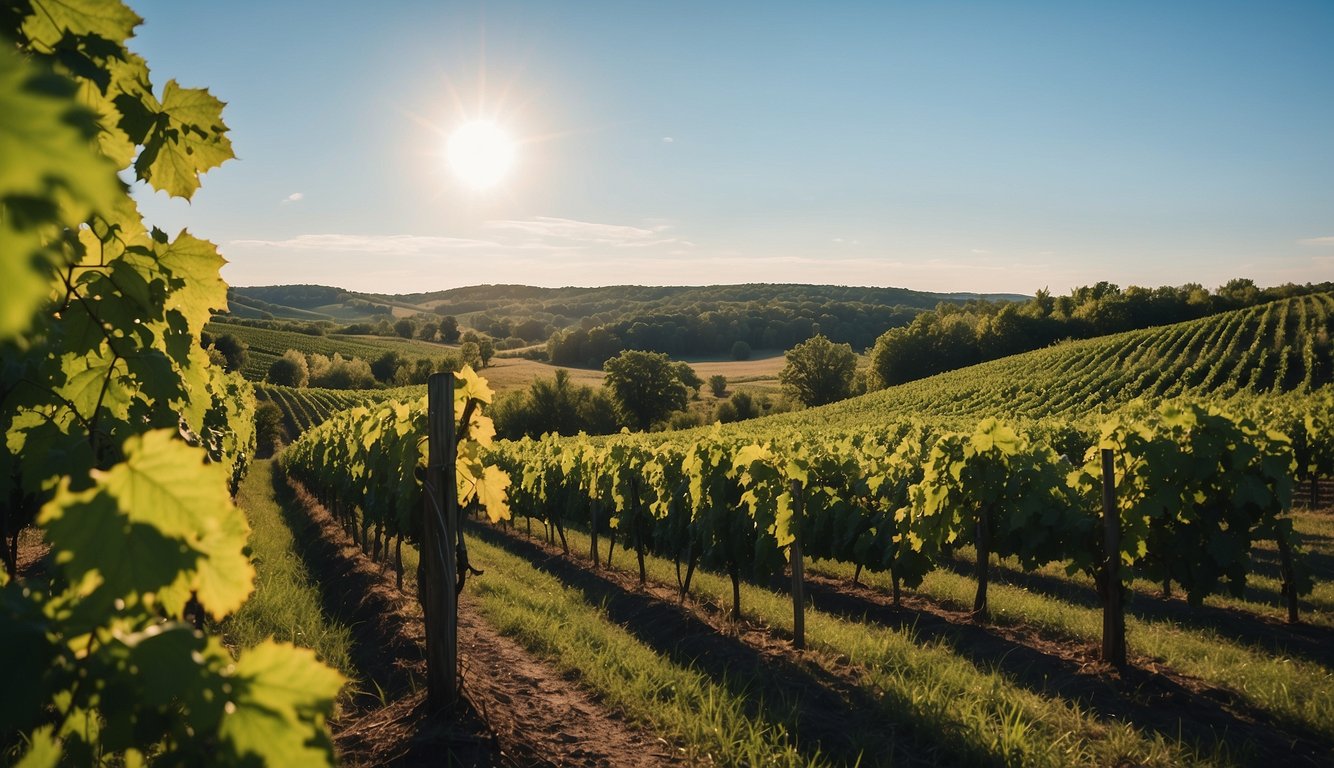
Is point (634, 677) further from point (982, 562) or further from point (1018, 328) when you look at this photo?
point (1018, 328)

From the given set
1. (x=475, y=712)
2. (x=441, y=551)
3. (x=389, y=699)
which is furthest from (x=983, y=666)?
(x=389, y=699)

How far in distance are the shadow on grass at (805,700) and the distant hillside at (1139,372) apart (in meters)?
31.6

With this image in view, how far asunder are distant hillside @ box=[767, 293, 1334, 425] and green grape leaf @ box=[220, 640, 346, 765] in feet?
126

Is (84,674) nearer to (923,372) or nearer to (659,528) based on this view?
(659,528)

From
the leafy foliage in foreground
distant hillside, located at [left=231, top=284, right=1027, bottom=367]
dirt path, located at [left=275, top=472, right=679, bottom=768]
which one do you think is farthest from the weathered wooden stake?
distant hillside, located at [left=231, top=284, right=1027, bottom=367]

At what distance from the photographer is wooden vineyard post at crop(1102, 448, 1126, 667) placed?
6.98m

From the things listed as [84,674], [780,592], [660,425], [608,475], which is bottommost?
[660,425]

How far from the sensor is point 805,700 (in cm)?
606

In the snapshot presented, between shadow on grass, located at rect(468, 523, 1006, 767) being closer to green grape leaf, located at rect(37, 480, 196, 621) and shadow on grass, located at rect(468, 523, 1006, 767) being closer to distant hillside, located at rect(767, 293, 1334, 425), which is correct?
green grape leaf, located at rect(37, 480, 196, 621)

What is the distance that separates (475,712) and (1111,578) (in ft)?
19.0

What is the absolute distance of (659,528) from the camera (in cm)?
1196

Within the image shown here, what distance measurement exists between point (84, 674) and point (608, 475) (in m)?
13.2

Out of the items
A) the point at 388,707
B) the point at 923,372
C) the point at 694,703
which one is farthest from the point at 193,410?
the point at 923,372

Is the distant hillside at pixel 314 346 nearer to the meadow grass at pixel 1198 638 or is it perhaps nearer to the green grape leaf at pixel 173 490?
the meadow grass at pixel 1198 638
